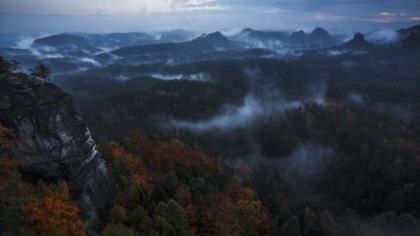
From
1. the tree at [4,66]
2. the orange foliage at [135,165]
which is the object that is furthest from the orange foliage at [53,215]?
the orange foliage at [135,165]

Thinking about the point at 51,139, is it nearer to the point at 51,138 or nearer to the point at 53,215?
the point at 51,138

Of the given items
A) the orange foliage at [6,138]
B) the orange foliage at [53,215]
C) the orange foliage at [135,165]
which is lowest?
the orange foliage at [135,165]

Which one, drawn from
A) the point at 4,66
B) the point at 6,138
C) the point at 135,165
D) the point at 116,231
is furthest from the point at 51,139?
the point at 135,165

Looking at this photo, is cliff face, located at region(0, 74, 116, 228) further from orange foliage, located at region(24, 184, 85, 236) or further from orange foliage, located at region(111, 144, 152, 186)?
orange foliage, located at region(111, 144, 152, 186)

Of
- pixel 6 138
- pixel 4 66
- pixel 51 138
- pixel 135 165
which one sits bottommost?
pixel 135 165

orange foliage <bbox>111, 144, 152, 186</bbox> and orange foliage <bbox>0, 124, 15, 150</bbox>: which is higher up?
orange foliage <bbox>0, 124, 15, 150</bbox>

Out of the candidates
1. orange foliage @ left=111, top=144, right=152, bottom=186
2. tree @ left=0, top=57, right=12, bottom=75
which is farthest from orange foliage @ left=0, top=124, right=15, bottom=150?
orange foliage @ left=111, top=144, right=152, bottom=186

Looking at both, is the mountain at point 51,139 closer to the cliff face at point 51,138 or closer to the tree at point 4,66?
the cliff face at point 51,138

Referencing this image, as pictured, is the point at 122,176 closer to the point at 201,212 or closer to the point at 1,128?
the point at 201,212
